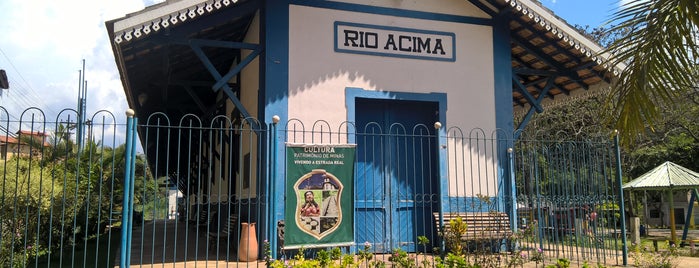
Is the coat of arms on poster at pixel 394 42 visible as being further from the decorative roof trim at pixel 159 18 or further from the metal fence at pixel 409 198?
the decorative roof trim at pixel 159 18

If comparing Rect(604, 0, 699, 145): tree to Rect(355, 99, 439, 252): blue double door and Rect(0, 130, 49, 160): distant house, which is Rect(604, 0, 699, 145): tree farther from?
Rect(0, 130, 49, 160): distant house

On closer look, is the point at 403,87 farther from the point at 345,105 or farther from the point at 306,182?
the point at 306,182

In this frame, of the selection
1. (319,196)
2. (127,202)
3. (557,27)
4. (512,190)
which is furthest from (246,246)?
(557,27)

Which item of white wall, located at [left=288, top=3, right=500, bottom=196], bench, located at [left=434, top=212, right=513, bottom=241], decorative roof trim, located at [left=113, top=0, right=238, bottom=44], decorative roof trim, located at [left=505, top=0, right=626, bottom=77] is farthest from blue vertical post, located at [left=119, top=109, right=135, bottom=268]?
decorative roof trim, located at [left=505, top=0, right=626, bottom=77]

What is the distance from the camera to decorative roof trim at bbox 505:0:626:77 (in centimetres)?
967

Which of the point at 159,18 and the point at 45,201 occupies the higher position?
the point at 159,18

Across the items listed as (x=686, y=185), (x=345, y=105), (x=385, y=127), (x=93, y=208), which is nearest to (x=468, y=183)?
(x=385, y=127)

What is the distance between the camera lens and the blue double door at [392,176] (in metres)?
9.43

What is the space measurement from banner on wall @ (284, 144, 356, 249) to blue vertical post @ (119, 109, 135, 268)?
1.83m

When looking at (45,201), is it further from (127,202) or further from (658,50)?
(658,50)

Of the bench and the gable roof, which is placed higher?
the gable roof

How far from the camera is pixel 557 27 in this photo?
32.1 feet

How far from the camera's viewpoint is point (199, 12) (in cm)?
827

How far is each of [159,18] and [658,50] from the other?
6159 millimetres
